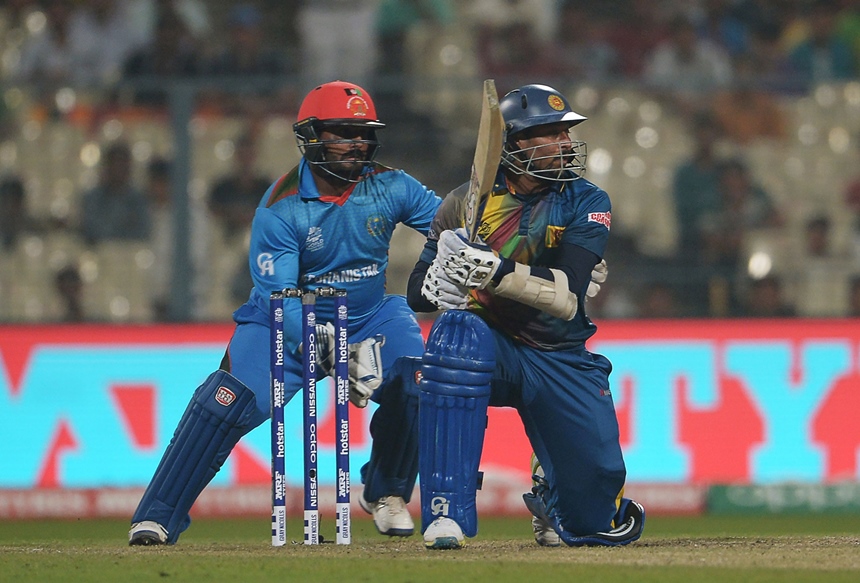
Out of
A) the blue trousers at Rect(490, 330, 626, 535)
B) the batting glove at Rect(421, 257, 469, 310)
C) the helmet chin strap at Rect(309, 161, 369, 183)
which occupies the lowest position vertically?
the blue trousers at Rect(490, 330, 626, 535)

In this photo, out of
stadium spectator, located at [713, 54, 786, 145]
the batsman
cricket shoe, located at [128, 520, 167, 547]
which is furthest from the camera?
stadium spectator, located at [713, 54, 786, 145]

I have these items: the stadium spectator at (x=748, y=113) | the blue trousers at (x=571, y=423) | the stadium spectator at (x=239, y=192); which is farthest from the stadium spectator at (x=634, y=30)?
the blue trousers at (x=571, y=423)

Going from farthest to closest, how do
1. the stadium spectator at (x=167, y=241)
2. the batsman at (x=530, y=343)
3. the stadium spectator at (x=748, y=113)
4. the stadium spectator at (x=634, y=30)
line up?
the stadium spectator at (x=634, y=30)
the stadium spectator at (x=748, y=113)
the stadium spectator at (x=167, y=241)
the batsman at (x=530, y=343)

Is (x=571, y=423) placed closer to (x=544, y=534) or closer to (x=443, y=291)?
(x=544, y=534)

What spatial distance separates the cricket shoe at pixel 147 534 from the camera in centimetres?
542

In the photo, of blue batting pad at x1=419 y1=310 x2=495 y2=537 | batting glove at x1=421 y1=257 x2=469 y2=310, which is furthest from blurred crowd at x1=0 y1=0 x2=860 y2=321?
blue batting pad at x1=419 y1=310 x2=495 y2=537

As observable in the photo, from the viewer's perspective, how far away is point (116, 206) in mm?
9109

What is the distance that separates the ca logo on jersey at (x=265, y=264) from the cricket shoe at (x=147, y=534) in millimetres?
1031

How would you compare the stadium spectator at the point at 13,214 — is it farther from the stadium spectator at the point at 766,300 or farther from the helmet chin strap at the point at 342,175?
the stadium spectator at the point at 766,300

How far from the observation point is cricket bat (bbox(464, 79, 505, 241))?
4.80 meters

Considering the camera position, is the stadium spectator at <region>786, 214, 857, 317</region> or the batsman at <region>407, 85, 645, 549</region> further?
the stadium spectator at <region>786, 214, 857, 317</region>

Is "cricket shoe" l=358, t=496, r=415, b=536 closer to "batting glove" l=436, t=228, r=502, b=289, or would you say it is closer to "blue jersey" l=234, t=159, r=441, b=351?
"blue jersey" l=234, t=159, r=441, b=351

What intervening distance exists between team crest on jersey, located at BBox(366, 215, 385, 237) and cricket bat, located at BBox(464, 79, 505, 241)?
0.87 meters

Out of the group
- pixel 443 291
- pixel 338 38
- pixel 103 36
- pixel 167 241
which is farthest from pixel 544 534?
pixel 103 36
